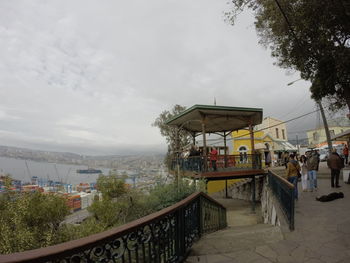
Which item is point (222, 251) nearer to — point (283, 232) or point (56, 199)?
point (283, 232)

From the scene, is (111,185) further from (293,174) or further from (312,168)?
(312,168)

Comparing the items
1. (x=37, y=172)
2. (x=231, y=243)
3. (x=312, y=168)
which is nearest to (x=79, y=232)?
(x=231, y=243)

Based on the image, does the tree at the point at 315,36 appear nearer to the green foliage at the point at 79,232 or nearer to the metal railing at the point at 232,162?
the metal railing at the point at 232,162

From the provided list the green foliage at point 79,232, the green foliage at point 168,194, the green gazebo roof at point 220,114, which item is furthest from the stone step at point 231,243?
the green gazebo roof at point 220,114

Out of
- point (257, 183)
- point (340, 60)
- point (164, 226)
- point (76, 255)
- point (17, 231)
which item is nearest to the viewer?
point (76, 255)

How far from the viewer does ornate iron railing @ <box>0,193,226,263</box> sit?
1669 mm

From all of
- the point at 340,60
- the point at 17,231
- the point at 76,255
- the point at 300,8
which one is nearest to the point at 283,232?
the point at 76,255

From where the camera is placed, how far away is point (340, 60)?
8.12m

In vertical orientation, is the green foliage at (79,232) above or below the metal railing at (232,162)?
below

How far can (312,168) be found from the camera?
9.40 m

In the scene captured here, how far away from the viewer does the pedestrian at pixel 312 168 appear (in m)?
9.34

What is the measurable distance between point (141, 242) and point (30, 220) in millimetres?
11045

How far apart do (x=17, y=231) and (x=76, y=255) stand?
1002cm

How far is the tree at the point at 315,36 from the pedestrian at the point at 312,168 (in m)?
2.99
